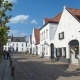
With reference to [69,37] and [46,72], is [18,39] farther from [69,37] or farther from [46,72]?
[46,72]

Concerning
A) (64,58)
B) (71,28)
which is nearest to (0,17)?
(71,28)

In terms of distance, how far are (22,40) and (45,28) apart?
7674cm

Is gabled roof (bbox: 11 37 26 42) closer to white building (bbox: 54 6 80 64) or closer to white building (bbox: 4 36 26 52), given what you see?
white building (bbox: 4 36 26 52)

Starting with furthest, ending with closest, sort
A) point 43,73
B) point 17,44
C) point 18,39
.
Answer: point 18,39
point 17,44
point 43,73

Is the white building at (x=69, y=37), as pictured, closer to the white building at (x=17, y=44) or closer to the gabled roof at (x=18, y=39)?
the white building at (x=17, y=44)

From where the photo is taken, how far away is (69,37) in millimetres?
27312

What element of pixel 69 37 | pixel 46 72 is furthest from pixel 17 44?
Answer: pixel 46 72

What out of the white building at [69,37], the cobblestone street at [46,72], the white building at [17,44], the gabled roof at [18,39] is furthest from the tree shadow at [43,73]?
the gabled roof at [18,39]

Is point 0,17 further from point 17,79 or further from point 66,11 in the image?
point 66,11

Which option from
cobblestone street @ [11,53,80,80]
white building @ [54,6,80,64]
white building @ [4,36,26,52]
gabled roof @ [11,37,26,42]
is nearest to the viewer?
cobblestone street @ [11,53,80,80]

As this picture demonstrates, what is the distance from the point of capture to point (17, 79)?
45.8ft

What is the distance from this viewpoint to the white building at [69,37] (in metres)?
25.7

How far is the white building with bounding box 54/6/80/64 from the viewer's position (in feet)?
84.2

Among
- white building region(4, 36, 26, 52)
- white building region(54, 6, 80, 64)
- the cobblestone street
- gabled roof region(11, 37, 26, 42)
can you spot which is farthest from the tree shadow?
gabled roof region(11, 37, 26, 42)
